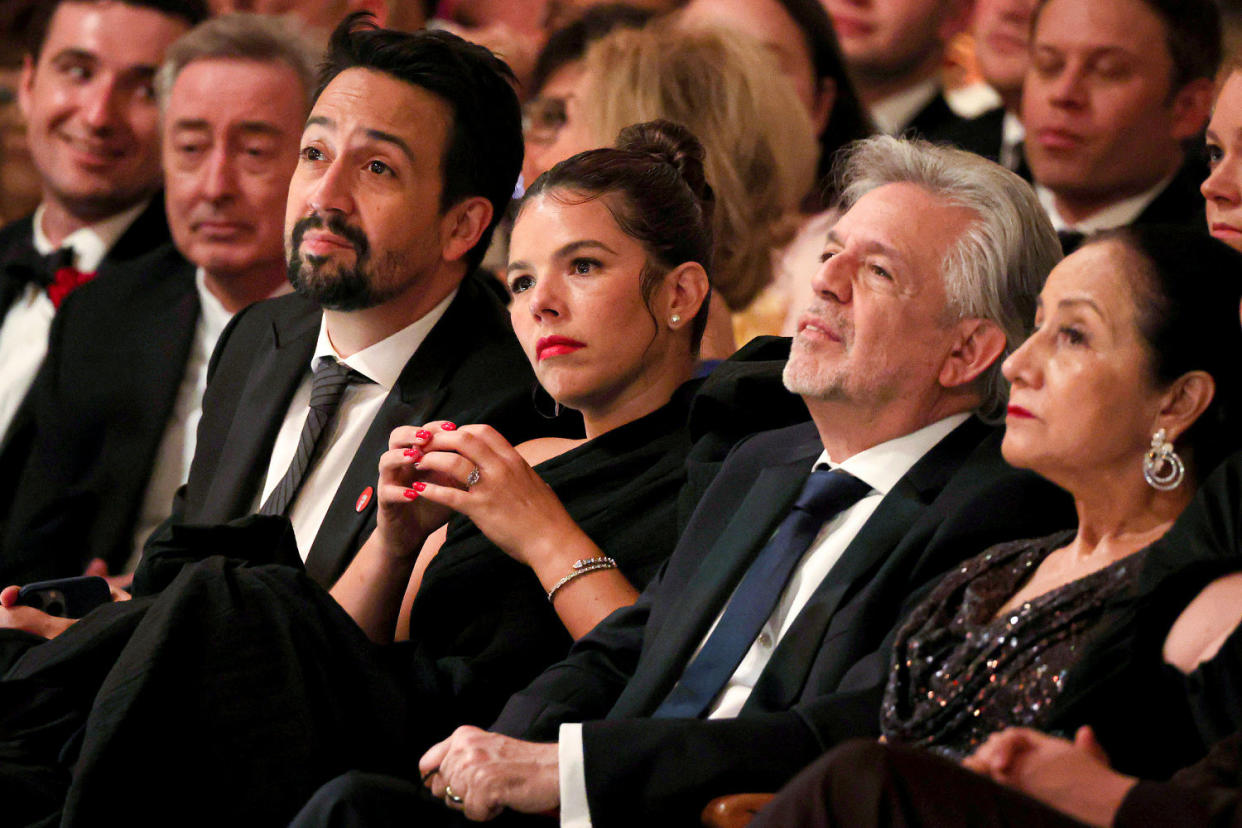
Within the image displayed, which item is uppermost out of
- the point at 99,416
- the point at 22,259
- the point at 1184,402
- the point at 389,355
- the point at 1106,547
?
the point at 22,259

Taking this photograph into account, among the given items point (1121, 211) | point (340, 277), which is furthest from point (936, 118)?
point (340, 277)

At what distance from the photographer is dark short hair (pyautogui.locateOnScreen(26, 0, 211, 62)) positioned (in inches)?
185

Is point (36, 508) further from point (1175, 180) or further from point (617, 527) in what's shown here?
point (1175, 180)

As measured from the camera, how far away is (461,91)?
3.19m

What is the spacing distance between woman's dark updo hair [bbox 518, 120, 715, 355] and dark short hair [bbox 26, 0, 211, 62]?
7.19 feet

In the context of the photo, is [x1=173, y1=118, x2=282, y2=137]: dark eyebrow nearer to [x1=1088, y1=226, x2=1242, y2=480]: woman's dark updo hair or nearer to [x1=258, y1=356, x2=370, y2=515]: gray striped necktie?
[x1=258, y1=356, x2=370, y2=515]: gray striped necktie

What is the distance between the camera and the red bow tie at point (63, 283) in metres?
4.47

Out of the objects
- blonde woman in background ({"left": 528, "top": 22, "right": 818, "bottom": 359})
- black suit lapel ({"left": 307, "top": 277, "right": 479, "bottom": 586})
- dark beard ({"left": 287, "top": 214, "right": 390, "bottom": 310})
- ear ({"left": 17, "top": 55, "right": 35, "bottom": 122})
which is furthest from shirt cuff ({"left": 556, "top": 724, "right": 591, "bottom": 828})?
ear ({"left": 17, "top": 55, "right": 35, "bottom": 122})

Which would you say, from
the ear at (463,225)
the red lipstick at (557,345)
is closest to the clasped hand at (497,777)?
the red lipstick at (557,345)

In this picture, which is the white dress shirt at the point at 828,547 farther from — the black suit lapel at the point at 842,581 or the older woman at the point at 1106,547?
the older woman at the point at 1106,547

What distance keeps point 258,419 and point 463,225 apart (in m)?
0.51

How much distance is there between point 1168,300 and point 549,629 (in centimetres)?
112

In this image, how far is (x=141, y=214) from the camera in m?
4.70

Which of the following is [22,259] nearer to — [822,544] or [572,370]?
[572,370]
